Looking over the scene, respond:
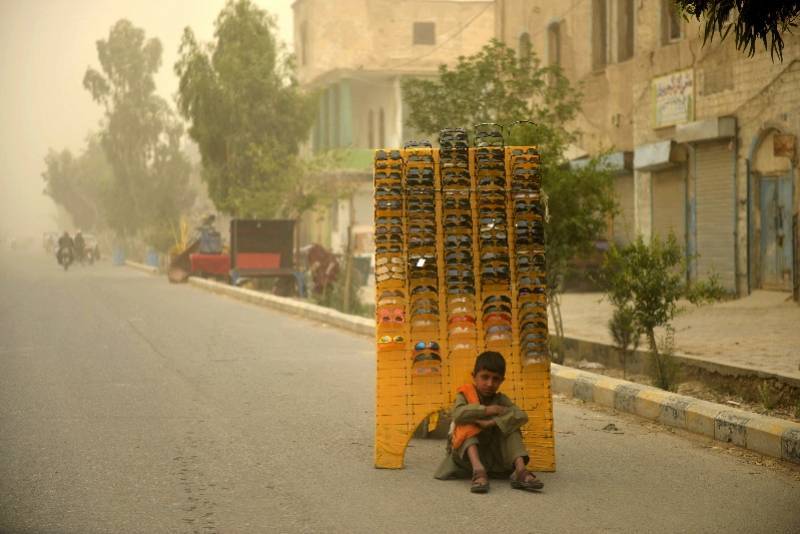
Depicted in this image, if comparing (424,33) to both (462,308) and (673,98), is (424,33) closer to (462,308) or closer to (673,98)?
(673,98)

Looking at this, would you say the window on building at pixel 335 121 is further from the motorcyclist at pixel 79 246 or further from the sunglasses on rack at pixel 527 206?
the sunglasses on rack at pixel 527 206

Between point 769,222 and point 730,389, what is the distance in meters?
10.5

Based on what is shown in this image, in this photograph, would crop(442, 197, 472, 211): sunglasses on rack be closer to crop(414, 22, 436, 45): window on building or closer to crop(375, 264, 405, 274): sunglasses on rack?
crop(375, 264, 405, 274): sunglasses on rack

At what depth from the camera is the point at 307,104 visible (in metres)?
36.4

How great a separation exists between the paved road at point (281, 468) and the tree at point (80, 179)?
249 feet

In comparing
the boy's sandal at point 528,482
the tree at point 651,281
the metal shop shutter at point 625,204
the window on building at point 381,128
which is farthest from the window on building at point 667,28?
the window on building at point 381,128

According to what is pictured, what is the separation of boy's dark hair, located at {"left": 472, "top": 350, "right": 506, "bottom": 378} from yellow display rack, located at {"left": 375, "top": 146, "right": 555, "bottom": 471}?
42 centimetres

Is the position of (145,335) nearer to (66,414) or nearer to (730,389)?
(66,414)

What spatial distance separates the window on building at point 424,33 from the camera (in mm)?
57250

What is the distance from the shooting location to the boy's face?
681 cm

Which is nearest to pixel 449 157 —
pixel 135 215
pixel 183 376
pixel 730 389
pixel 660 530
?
pixel 660 530

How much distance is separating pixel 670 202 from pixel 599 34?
531 cm

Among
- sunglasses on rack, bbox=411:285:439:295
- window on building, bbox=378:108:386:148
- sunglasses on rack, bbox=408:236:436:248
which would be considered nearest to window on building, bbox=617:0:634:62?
sunglasses on rack, bbox=408:236:436:248

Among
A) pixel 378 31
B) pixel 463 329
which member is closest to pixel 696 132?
pixel 463 329
